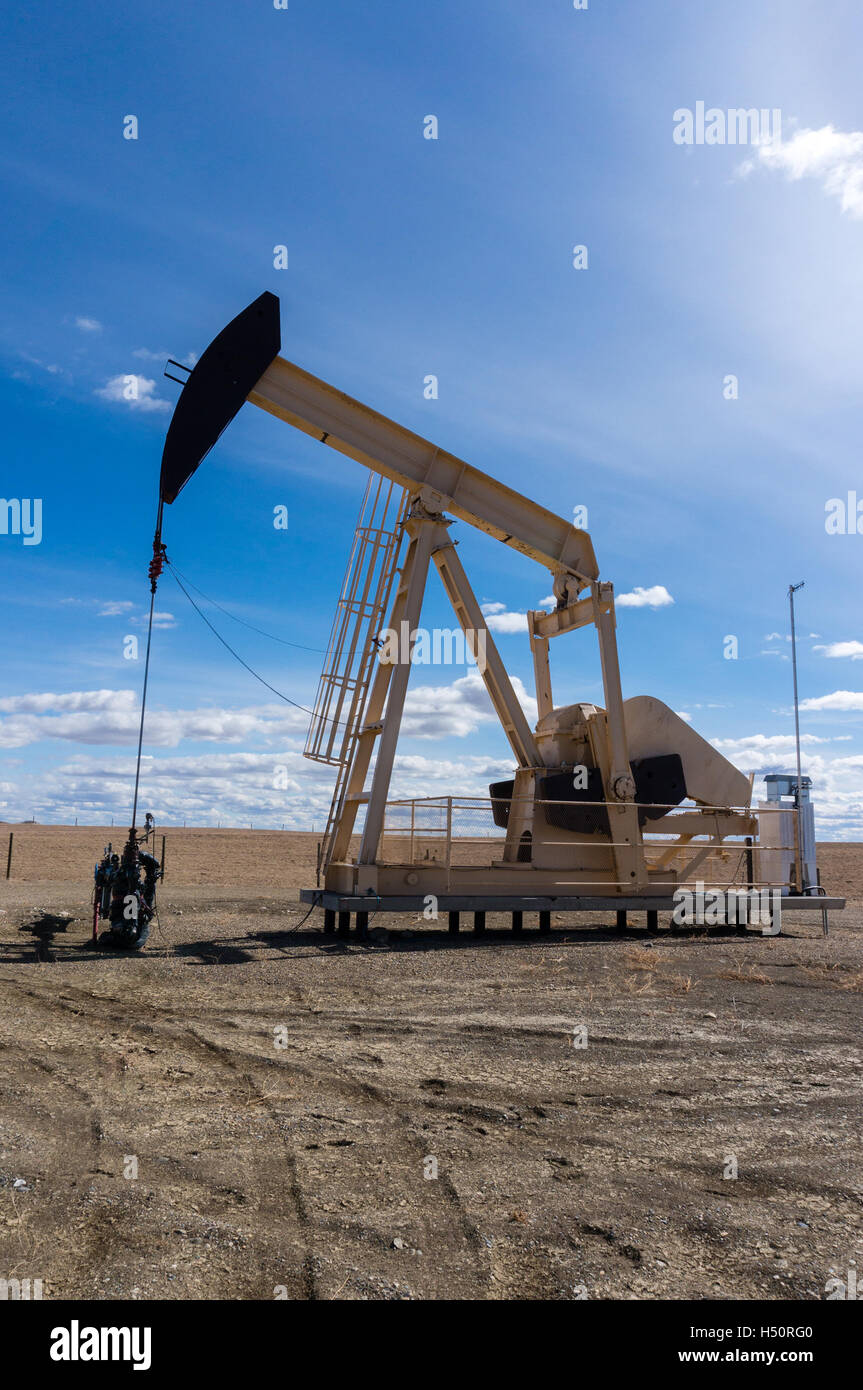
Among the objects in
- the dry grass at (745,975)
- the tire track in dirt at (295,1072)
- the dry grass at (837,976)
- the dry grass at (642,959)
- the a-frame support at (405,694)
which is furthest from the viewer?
the a-frame support at (405,694)

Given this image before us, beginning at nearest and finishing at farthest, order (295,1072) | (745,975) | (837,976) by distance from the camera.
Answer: (295,1072), (745,975), (837,976)

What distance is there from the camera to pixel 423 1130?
14.4 feet

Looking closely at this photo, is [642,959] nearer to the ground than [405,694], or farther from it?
nearer to the ground

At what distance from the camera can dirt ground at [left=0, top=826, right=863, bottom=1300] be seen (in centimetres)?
306

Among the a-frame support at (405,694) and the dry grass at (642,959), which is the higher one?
the a-frame support at (405,694)

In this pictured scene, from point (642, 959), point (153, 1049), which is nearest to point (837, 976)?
point (642, 959)

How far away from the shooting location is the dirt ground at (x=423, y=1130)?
10.0 ft

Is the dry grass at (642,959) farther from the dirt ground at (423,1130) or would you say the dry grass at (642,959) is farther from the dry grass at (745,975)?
the dry grass at (745,975)

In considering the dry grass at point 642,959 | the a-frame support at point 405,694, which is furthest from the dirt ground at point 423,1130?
the a-frame support at point 405,694

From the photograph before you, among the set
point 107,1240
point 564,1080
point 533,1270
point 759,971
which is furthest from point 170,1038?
point 759,971

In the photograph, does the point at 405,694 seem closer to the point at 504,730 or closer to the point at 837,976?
the point at 504,730

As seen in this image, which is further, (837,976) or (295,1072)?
(837,976)

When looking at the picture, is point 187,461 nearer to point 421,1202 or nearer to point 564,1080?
point 564,1080
